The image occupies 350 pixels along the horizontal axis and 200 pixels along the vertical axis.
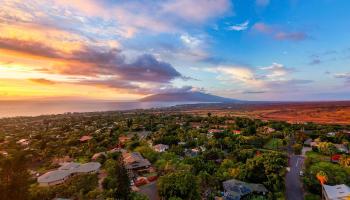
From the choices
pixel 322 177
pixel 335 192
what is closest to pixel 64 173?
pixel 335 192

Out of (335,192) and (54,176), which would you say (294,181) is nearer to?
(335,192)

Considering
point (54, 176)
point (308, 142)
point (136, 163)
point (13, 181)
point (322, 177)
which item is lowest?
point (54, 176)

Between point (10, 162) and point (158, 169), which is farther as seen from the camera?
point (158, 169)

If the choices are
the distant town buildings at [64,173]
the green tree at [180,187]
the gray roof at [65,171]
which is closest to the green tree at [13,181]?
the distant town buildings at [64,173]

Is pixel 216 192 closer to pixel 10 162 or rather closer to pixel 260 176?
pixel 260 176

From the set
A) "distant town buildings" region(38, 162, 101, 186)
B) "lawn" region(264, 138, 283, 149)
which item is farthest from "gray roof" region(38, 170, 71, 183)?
"lawn" region(264, 138, 283, 149)

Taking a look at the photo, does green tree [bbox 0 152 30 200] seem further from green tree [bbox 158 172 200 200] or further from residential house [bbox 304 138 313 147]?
residential house [bbox 304 138 313 147]

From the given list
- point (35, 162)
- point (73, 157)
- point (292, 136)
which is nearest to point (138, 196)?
point (73, 157)
